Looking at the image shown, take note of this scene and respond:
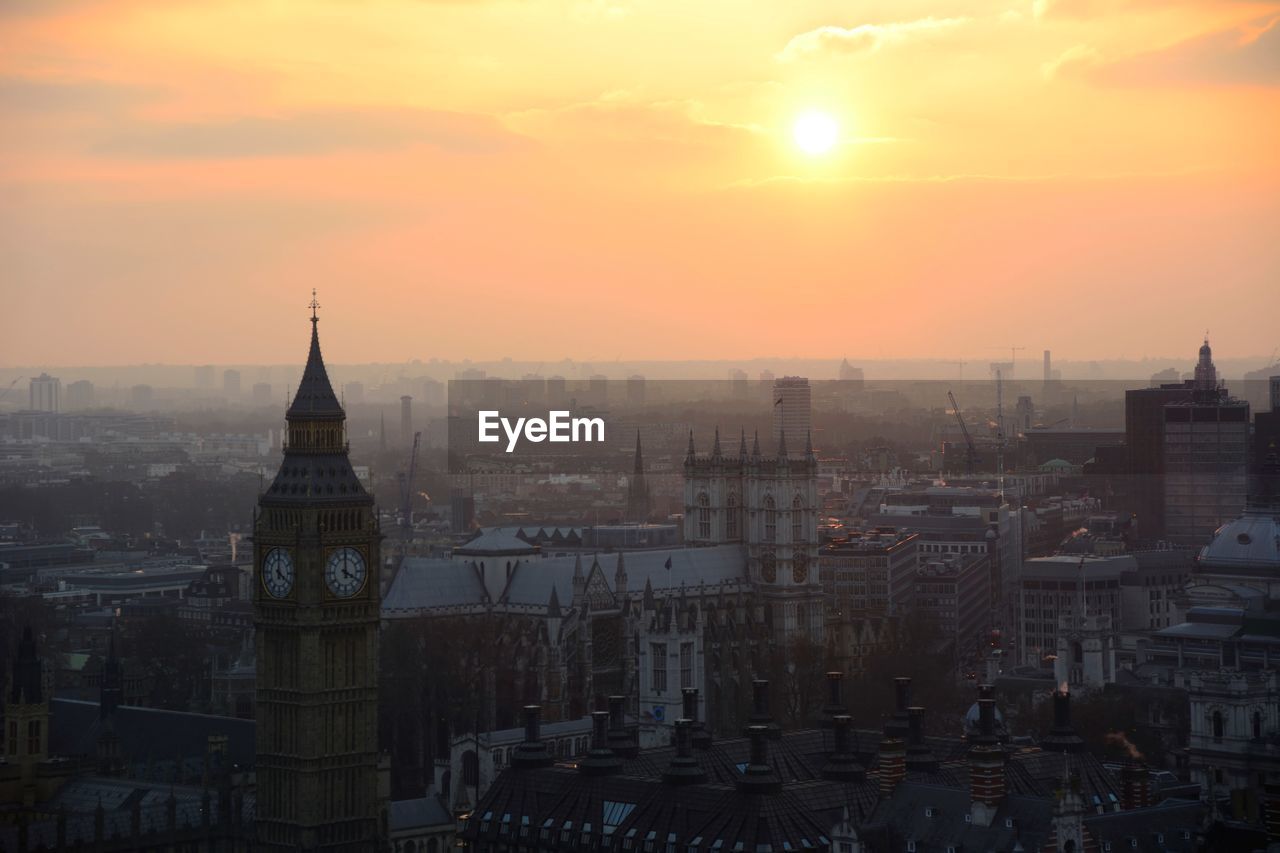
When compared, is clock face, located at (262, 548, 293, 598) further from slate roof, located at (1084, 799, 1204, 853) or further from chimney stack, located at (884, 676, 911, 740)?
slate roof, located at (1084, 799, 1204, 853)

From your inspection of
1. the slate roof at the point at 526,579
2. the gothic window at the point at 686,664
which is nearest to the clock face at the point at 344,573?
the gothic window at the point at 686,664

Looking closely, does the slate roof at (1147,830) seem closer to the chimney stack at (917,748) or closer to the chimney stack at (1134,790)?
the chimney stack at (1134,790)

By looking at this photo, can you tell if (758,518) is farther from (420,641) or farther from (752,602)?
(420,641)

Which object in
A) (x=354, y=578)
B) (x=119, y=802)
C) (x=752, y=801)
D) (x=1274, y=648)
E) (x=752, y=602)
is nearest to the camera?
(x=752, y=801)

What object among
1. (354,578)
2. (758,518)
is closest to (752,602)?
(758,518)

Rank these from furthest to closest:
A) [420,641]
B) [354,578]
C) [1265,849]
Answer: [420,641], [354,578], [1265,849]

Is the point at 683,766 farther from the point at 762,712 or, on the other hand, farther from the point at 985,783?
the point at 985,783

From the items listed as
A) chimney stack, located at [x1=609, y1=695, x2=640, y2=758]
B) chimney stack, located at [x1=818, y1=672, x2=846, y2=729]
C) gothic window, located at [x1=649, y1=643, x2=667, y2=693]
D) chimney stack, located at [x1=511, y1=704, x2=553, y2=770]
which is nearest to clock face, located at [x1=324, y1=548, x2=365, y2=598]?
chimney stack, located at [x1=511, y1=704, x2=553, y2=770]
